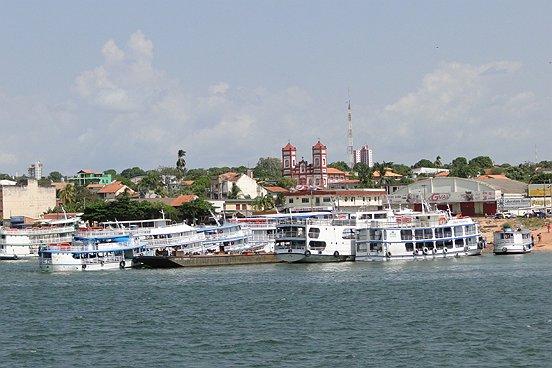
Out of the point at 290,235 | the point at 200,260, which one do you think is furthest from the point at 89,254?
the point at 290,235

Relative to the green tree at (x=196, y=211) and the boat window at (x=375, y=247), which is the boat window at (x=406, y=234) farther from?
the green tree at (x=196, y=211)

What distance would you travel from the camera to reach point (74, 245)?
100688 mm

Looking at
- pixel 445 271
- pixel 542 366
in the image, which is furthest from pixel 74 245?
pixel 542 366

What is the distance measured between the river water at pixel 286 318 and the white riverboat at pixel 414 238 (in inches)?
290

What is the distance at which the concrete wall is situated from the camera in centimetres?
17688

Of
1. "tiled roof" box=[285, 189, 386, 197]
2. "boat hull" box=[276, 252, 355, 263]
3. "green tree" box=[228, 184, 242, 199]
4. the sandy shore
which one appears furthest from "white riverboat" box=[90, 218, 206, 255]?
"green tree" box=[228, 184, 242, 199]

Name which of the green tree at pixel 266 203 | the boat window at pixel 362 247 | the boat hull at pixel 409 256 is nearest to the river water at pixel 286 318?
the boat hull at pixel 409 256

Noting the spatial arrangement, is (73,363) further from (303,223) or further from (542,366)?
(303,223)

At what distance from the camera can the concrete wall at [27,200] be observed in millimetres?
176875

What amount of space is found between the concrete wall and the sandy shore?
72214 mm

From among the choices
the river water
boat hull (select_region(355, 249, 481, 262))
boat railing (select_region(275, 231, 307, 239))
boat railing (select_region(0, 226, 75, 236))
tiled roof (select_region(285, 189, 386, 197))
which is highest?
tiled roof (select_region(285, 189, 386, 197))

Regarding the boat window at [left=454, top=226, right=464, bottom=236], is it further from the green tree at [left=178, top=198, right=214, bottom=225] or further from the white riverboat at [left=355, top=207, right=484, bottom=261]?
the green tree at [left=178, top=198, right=214, bottom=225]

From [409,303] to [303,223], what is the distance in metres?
34.8

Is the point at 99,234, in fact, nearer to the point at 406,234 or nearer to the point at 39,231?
the point at 406,234
